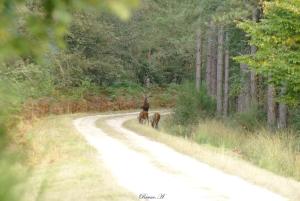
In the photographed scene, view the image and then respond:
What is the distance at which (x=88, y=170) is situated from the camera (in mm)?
12469

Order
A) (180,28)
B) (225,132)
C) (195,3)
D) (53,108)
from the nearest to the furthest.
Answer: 1. (225,132)
2. (195,3)
3. (53,108)
4. (180,28)

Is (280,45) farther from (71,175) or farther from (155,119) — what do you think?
(155,119)

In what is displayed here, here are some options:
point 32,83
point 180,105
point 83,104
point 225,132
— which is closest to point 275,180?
point 32,83

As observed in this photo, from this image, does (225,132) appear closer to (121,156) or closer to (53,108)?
(121,156)

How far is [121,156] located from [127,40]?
41125mm

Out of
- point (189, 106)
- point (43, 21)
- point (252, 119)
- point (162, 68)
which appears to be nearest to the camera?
point (43, 21)

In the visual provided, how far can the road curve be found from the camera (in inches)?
399

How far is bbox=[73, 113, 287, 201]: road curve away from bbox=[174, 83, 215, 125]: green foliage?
486 inches

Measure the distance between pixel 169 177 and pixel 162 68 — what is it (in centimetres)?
5354

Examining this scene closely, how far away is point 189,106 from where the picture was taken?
30875 millimetres

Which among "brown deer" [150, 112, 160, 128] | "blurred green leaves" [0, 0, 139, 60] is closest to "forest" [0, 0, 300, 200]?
"blurred green leaves" [0, 0, 139, 60]

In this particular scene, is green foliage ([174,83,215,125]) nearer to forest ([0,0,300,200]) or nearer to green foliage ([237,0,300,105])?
forest ([0,0,300,200])

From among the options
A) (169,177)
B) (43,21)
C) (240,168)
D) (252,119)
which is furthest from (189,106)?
(43,21)

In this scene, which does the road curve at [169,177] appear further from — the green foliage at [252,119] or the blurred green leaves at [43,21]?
the green foliage at [252,119]
